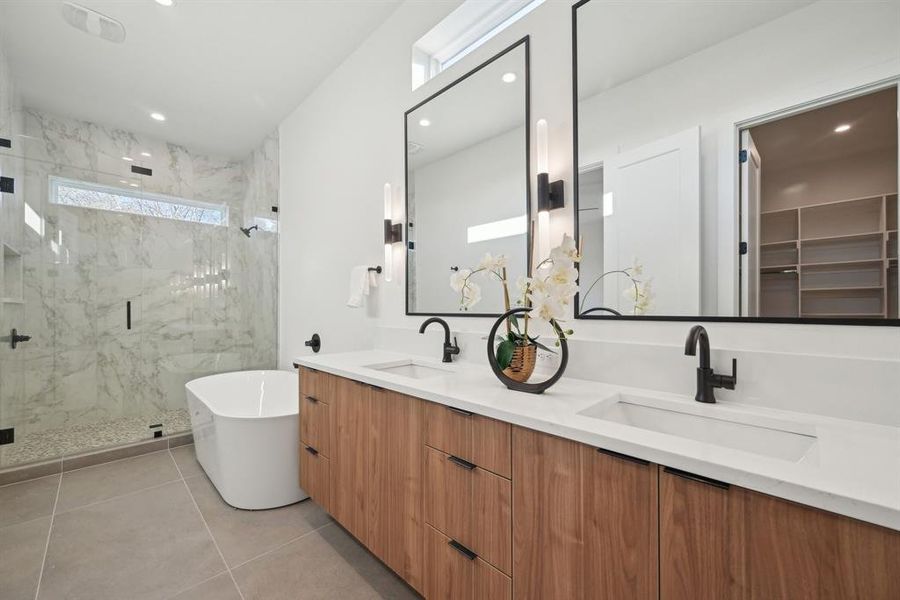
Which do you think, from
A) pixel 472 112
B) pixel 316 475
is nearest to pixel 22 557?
pixel 316 475

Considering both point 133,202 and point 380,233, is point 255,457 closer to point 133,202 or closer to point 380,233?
point 380,233

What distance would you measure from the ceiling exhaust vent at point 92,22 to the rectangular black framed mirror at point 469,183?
72.1 inches

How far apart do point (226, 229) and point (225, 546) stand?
2.69 m

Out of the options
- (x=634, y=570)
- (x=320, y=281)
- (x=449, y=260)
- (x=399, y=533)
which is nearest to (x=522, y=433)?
(x=634, y=570)

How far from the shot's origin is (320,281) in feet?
9.45

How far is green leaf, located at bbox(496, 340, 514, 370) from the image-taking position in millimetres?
1252

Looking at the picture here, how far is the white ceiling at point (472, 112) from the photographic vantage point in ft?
5.34

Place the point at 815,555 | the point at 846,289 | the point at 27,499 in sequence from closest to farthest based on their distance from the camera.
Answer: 1. the point at 815,555
2. the point at 846,289
3. the point at 27,499

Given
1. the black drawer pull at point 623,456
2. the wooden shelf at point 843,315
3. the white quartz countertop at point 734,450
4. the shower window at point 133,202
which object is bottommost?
the black drawer pull at point 623,456

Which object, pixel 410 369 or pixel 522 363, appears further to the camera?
pixel 410 369

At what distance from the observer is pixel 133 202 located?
10.8 feet

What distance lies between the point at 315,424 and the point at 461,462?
100 centimetres

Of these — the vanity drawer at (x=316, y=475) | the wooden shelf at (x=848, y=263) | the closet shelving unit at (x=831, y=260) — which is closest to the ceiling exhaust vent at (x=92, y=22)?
the vanity drawer at (x=316, y=475)

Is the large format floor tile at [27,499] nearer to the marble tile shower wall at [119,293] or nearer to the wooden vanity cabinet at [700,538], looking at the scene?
the marble tile shower wall at [119,293]
